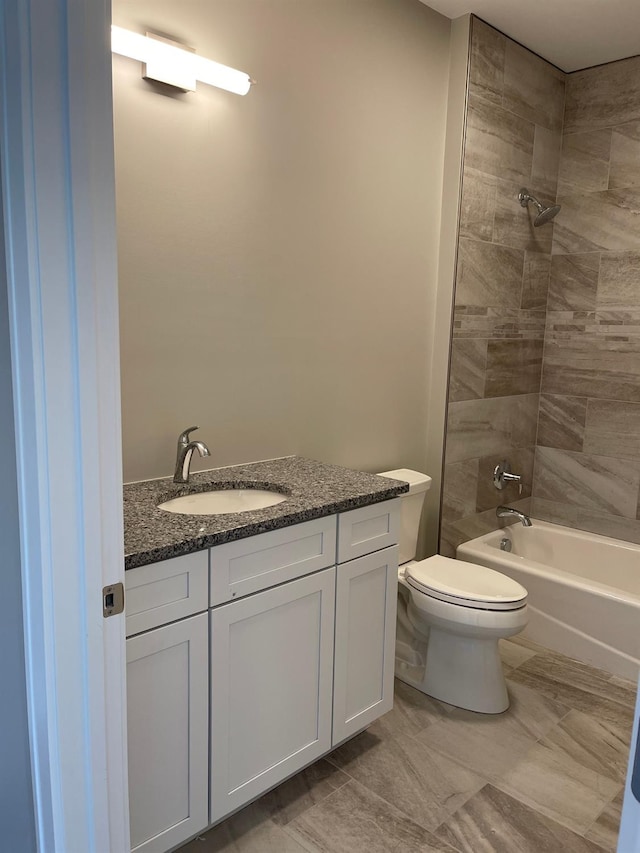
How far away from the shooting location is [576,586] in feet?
9.71

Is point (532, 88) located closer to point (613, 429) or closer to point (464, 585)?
point (613, 429)

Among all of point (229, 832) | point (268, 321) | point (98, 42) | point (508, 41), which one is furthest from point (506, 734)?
point (508, 41)

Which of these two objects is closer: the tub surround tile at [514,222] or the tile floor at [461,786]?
the tile floor at [461,786]

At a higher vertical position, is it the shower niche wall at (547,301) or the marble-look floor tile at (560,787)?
the shower niche wall at (547,301)

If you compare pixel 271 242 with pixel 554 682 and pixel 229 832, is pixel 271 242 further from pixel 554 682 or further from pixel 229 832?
pixel 554 682

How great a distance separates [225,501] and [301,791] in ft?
3.03

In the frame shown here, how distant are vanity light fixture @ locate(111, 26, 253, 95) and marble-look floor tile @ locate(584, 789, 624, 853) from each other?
7.95 feet

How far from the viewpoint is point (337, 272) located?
259cm

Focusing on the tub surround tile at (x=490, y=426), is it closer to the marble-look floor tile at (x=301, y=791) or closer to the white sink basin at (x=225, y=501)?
the white sink basin at (x=225, y=501)

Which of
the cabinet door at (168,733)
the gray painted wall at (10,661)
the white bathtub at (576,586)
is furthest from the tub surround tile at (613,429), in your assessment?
the gray painted wall at (10,661)

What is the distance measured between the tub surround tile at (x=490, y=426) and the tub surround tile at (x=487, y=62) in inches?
54.7

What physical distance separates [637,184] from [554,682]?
2.36 metres

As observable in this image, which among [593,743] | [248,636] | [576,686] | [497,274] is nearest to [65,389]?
[248,636]

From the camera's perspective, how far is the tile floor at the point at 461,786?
1.89 m
